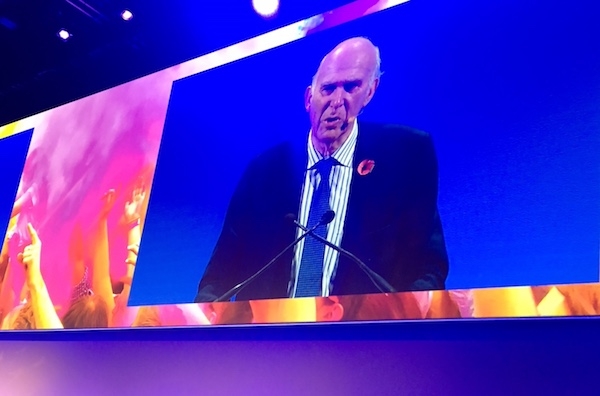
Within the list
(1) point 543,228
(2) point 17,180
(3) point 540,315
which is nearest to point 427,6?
(1) point 543,228

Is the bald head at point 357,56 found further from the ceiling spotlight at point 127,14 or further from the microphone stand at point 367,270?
the ceiling spotlight at point 127,14

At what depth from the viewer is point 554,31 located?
199 centimetres

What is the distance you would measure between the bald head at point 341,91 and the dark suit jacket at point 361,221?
0.08 m

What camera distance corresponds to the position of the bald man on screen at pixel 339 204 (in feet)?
6.86

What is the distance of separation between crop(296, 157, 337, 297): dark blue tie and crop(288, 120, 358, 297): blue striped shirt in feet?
0.05

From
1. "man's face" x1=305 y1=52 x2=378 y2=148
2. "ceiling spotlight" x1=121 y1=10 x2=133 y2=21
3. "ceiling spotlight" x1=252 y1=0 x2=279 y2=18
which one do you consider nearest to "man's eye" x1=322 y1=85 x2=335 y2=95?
"man's face" x1=305 y1=52 x2=378 y2=148

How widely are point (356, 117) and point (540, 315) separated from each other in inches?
39.3

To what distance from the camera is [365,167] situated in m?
2.29

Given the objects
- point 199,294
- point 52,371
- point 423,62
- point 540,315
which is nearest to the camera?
point 540,315

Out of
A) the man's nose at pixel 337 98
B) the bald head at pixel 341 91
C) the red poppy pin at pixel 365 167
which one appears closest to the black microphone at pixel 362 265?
the red poppy pin at pixel 365 167

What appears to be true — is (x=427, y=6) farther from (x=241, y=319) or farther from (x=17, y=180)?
(x=17, y=180)

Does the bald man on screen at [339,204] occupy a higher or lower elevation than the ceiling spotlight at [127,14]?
lower

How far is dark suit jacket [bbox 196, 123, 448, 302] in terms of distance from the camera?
81.0 inches

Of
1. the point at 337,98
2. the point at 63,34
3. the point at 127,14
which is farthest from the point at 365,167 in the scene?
the point at 63,34
